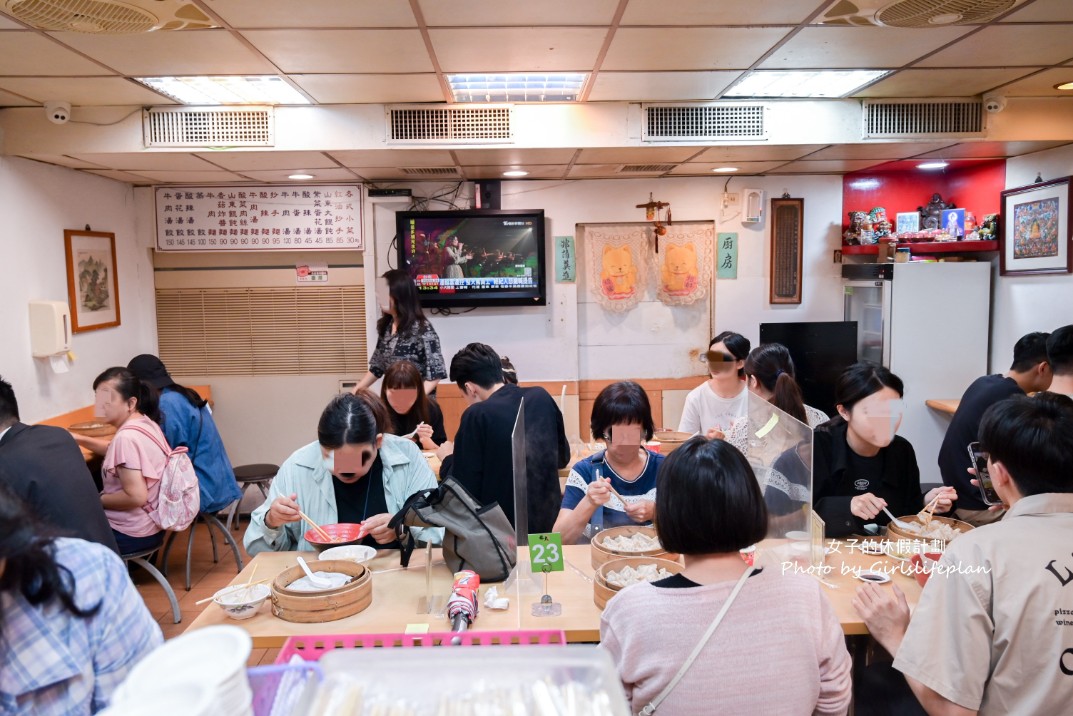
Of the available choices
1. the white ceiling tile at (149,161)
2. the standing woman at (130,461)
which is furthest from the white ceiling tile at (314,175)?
the standing woman at (130,461)

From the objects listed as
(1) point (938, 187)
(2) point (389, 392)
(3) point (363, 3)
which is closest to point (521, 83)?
(3) point (363, 3)

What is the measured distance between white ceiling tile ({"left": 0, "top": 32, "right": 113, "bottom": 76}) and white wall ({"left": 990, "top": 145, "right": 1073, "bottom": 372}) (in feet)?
17.7

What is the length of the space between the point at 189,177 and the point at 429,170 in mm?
1746

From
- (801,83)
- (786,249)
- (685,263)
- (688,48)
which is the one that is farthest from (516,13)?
(786,249)

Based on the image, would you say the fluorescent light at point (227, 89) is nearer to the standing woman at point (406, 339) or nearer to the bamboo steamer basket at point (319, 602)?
the standing woman at point (406, 339)

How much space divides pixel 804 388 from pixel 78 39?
491 centimetres

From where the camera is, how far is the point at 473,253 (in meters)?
5.55

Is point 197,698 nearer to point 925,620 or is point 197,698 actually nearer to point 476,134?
point 925,620

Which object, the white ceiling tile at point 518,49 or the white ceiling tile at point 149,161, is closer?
the white ceiling tile at point 518,49

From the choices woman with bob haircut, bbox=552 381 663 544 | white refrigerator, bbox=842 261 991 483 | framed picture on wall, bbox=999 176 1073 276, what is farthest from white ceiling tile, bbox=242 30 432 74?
framed picture on wall, bbox=999 176 1073 276

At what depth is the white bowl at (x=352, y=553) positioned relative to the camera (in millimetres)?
2486

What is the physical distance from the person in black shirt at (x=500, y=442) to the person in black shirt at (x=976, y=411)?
171cm

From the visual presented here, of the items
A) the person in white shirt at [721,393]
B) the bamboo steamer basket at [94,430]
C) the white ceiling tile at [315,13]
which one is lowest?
the bamboo steamer basket at [94,430]

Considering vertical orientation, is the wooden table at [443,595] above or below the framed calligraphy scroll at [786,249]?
below
